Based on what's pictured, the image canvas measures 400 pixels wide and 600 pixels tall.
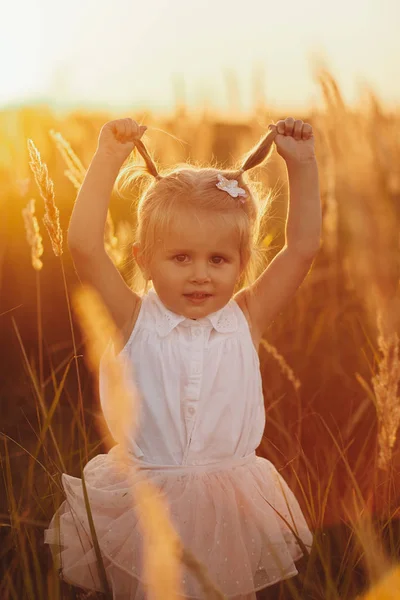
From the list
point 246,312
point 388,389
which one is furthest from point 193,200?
point 388,389

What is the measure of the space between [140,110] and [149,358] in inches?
117

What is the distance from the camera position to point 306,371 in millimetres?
2801

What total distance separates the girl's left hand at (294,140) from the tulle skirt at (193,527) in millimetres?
732

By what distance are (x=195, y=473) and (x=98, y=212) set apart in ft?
2.09

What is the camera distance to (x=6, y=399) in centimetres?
250

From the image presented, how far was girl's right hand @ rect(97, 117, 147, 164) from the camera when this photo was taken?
179cm

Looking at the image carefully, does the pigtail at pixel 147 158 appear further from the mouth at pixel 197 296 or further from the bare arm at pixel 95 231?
the mouth at pixel 197 296

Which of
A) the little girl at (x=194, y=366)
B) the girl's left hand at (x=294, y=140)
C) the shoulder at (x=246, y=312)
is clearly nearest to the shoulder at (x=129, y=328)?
the little girl at (x=194, y=366)

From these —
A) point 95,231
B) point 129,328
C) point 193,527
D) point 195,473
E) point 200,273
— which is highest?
point 95,231

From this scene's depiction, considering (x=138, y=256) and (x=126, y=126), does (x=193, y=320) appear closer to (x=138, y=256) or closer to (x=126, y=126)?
(x=138, y=256)

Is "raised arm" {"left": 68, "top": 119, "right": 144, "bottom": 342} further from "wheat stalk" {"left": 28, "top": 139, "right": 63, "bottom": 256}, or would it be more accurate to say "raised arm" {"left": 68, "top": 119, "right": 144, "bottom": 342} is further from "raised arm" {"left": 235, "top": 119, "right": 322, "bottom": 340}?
"raised arm" {"left": 235, "top": 119, "right": 322, "bottom": 340}

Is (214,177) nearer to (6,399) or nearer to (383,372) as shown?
(383,372)

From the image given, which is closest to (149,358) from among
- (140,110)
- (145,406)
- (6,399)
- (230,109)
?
(145,406)

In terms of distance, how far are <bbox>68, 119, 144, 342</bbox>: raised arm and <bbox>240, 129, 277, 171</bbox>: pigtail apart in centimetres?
29
